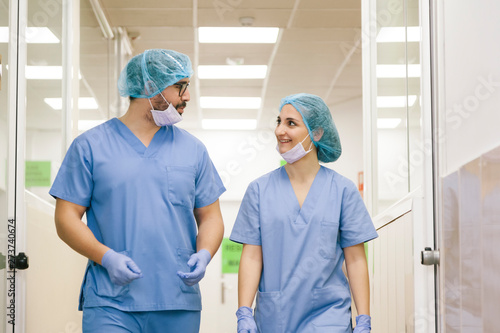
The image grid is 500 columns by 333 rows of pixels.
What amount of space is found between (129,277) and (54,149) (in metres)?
1.43

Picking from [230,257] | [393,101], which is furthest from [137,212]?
[230,257]

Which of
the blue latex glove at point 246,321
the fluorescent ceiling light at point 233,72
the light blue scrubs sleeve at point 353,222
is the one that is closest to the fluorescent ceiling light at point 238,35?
the fluorescent ceiling light at point 233,72

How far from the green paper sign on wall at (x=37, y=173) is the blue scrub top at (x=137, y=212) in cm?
63

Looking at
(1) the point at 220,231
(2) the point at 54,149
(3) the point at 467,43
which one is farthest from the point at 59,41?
(3) the point at 467,43

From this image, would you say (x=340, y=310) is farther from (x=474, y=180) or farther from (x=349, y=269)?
(x=474, y=180)

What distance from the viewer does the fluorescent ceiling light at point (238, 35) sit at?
18.9 ft

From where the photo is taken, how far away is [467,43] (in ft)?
6.31

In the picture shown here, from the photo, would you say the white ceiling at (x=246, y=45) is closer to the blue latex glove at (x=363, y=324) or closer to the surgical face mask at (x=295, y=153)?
the surgical face mask at (x=295, y=153)

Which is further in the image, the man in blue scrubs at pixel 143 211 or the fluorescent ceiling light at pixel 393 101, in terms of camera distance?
the fluorescent ceiling light at pixel 393 101

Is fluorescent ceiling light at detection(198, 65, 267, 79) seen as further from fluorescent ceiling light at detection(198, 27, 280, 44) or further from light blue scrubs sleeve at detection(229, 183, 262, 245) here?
light blue scrubs sleeve at detection(229, 183, 262, 245)

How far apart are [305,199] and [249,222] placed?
20cm

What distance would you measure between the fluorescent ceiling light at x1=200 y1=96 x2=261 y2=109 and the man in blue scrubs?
18.3 feet

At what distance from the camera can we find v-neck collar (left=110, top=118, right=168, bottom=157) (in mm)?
2219

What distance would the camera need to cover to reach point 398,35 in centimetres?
310
